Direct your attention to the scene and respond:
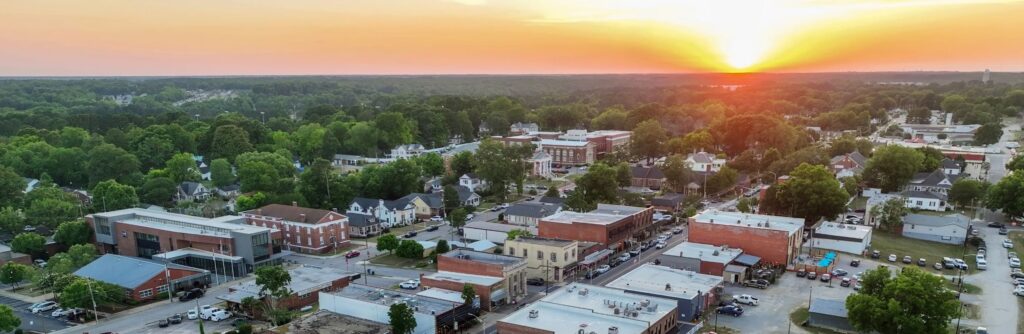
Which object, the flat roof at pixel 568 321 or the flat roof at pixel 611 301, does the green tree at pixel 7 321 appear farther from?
the flat roof at pixel 611 301

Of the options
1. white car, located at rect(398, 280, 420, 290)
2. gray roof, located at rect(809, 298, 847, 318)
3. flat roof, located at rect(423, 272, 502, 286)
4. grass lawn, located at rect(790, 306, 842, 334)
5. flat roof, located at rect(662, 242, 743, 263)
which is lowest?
white car, located at rect(398, 280, 420, 290)

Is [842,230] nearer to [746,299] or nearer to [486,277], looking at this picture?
[746,299]

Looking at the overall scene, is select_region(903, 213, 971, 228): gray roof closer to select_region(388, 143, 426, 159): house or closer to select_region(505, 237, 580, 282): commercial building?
select_region(505, 237, 580, 282): commercial building

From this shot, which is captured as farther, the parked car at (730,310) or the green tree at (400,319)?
the parked car at (730,310)

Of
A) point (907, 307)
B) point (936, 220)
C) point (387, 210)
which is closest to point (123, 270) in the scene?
point (387, 210)

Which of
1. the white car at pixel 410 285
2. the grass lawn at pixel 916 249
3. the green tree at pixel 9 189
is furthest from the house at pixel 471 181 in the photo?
the green tree at pixel 9 189

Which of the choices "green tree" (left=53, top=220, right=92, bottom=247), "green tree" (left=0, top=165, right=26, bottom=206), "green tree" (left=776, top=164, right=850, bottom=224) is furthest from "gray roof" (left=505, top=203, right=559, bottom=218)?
"green tree" (left=0, top=165, right=26, bottom=206)
